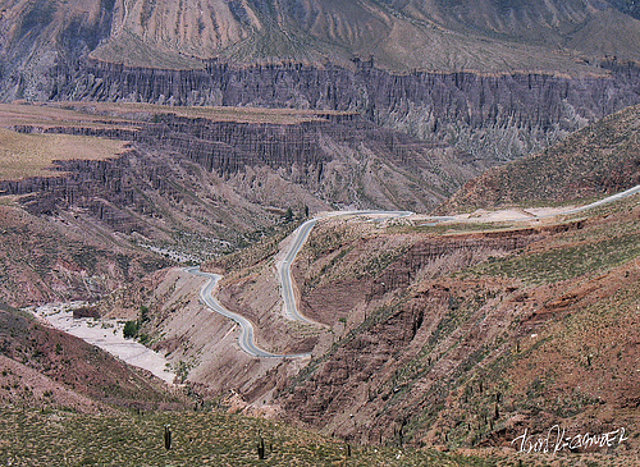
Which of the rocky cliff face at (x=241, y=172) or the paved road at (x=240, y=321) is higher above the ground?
the paved road at (x=240, y=321)

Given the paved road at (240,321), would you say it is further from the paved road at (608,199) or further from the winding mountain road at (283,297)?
the paved road at (608,199)

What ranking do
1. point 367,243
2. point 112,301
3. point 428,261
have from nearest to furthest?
point 428,261, point 367,243, point 112,301

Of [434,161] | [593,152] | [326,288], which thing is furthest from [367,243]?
[434,161]

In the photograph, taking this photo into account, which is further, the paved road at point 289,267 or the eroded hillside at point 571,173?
the eroded hillside at point 571,173

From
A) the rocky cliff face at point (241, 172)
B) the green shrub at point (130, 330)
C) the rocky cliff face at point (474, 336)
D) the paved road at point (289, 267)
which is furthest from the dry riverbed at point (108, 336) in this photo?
the rocky cliff face at point (241, 172)

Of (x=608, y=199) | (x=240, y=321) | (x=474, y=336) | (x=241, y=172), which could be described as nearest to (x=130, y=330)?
(x=240, y=321)

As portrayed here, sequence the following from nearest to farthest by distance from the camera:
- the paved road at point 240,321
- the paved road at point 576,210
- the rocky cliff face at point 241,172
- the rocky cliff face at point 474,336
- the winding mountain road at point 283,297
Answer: the rocky cliff face at point 474,336
the paved road at point 240,321
the winding mountain road at point 283,297
the paved road at point 576,210
the rocky cliff face at point 241,172

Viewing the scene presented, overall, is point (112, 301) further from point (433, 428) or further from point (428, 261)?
point (433, 428)
